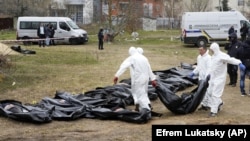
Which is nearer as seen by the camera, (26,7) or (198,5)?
(26,7)

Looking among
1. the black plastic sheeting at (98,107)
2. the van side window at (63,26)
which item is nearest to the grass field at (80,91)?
the black plastic sheeting at (98,107)

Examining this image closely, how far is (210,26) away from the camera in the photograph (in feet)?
96.5

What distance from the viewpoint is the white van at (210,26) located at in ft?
96.2

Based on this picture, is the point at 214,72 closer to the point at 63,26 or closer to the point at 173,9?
the point at 63,26

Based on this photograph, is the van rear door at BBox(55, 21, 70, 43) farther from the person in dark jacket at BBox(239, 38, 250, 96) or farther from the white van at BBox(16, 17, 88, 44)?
the person in dark jacket at BBox(239, 38, 250, 96)

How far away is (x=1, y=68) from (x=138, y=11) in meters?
22.4

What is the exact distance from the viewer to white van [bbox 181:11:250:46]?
29.3 metres

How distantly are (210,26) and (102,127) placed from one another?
21353 mm

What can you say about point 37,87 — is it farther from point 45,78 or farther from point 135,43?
point 135,43

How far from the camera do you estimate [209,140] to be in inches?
249

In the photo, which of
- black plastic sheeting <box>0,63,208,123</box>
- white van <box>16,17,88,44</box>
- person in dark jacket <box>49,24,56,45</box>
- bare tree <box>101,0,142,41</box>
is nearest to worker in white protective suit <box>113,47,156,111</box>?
black plastic sheeting <box>0,63,208,123</box>

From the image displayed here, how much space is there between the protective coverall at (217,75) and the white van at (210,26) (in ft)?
62.5

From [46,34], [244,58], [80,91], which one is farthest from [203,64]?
[46,34]

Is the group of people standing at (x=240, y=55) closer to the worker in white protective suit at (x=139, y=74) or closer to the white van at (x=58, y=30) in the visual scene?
the worker in white protective suit at (x=139, y=74)
